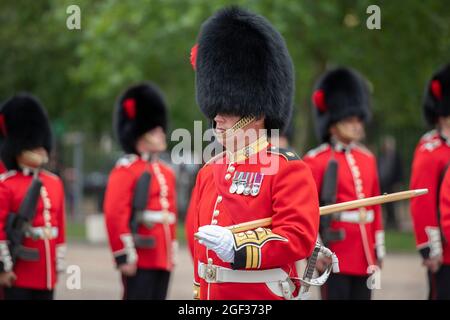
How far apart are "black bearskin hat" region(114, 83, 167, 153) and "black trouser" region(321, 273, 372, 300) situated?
6.52 ft

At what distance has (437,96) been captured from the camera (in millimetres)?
7367

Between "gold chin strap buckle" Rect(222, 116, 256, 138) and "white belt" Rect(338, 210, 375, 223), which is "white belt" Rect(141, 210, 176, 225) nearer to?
"white belt" Rect(338, 210, 375, 223)

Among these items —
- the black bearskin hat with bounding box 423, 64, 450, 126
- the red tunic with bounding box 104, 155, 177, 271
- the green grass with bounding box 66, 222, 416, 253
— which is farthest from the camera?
the green grass with bounding box 66, 222, 416, 253

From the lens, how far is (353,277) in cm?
676

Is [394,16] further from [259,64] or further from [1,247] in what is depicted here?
[259,64]

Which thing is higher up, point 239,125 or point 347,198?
point 239,125

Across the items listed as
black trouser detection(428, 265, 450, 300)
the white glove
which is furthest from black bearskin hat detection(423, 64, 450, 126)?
the white glove

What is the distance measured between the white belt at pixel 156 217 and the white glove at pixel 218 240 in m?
3.41

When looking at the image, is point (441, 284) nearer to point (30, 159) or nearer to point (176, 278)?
point (30, 159)

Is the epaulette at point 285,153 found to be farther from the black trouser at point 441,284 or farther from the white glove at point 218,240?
the black trouser at point 441,284

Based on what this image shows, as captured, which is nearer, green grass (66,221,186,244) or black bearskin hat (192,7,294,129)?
black bearskin hat (192,7,294,129)

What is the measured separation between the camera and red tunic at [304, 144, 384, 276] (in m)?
6.73

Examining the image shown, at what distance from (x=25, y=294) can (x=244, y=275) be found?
2710 mm

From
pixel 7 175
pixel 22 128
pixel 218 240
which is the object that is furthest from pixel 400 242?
pixel 218 240
